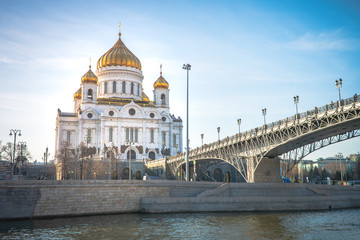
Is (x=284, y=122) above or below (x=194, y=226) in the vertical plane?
above

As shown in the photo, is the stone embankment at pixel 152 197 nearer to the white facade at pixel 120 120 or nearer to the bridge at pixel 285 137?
the bridge at pixel 285 137

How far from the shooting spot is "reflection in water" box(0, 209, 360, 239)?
1945cm

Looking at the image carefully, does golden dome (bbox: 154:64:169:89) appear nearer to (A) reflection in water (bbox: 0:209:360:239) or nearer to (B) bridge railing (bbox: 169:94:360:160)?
(B) bridge railing (bbox: 169:94:360:160)

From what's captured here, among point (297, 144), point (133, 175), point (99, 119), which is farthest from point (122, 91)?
point (297, 144)

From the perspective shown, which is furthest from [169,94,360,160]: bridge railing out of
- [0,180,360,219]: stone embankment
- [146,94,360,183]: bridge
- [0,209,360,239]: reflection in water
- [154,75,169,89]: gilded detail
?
[154,75,169,89]: gilded detail

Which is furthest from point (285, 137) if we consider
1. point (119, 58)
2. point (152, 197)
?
point (119, 58)

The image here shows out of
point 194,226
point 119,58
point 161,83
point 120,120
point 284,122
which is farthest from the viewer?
point 119,58

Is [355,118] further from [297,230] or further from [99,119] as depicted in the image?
[99,119]

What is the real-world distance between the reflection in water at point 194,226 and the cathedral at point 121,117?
142 feet

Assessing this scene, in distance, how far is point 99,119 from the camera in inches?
2931

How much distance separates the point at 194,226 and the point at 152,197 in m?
8.64

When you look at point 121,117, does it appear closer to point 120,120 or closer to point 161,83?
point 120,120

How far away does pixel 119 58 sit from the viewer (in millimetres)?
80500

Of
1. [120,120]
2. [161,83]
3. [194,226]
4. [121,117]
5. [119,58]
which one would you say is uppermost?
[119,58]
